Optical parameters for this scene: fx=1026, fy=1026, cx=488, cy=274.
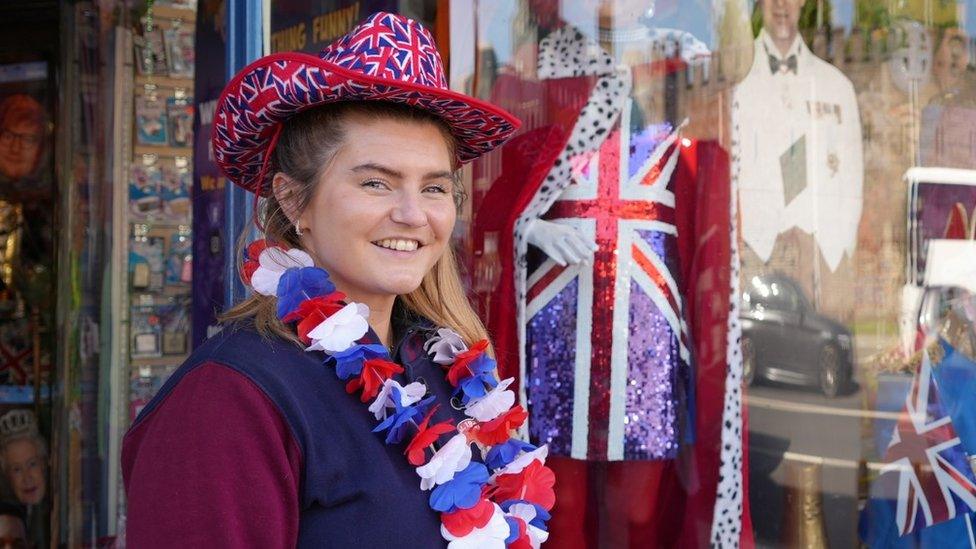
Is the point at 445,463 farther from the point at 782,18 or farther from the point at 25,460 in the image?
the point at 25,460

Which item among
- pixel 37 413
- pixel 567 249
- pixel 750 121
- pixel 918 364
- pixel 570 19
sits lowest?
pixel 37 413

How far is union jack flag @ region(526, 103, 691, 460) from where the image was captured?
2.50 m

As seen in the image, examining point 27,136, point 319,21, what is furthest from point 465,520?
point 27,136

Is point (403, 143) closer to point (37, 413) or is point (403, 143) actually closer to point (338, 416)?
point (338, 416)

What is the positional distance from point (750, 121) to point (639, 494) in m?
0.98

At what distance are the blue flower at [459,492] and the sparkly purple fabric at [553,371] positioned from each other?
47.2 inches

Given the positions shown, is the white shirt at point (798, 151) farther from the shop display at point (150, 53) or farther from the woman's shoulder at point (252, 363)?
the shop display at point (150, 53)

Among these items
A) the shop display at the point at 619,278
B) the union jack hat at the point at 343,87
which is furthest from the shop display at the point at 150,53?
the union jack hat at the point at 343,87

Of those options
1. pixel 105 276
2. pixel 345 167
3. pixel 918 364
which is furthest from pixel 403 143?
pixel 105 276

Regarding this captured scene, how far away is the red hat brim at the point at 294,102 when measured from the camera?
127 centimetres

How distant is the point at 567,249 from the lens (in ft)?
8.11

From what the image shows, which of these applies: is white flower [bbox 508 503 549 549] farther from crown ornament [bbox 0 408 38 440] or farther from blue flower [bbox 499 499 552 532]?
crown ornament [bbox 0 408 38 440]

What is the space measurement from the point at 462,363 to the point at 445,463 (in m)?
0.24

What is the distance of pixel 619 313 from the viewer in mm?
2504
